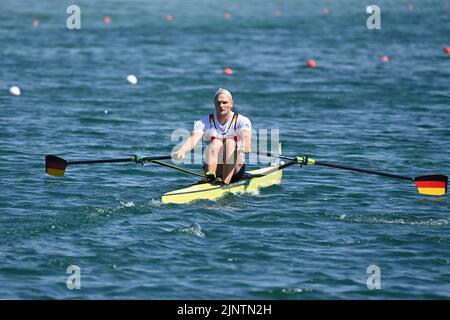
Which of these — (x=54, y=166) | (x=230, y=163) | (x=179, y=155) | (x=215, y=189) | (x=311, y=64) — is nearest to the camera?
(x=179, y=155)

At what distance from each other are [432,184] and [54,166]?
6191mm

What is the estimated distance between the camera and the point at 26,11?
44.6m

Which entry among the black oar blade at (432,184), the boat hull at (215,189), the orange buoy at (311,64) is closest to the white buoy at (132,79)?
the orange buoy at (311,64)

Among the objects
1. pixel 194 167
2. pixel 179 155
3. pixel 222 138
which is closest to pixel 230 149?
pixel 222 138

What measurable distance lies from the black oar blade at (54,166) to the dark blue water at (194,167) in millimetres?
249

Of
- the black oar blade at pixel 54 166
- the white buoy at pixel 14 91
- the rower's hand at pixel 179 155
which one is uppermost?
the white buoy at pixel 14 91

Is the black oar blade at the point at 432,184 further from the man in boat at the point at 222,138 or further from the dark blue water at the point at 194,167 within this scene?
the man in boat at the point at 222,138

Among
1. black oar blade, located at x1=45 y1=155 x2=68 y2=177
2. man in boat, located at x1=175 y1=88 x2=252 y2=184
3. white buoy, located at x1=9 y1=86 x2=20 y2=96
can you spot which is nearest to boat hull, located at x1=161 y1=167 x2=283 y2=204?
man in boat, located at x1=175 y1=88 x2=252 y2=184

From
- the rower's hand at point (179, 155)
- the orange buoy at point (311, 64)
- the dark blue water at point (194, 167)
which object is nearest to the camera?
the dark blue water at point (194, 167)

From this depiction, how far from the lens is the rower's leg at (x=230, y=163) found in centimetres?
1362

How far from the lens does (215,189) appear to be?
44.4 ft

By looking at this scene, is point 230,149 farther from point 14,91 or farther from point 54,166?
point 14,91

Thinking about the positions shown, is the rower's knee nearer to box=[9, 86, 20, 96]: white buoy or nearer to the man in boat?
the man in boat

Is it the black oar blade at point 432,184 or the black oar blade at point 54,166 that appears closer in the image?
the black oar blade at point 432,184
